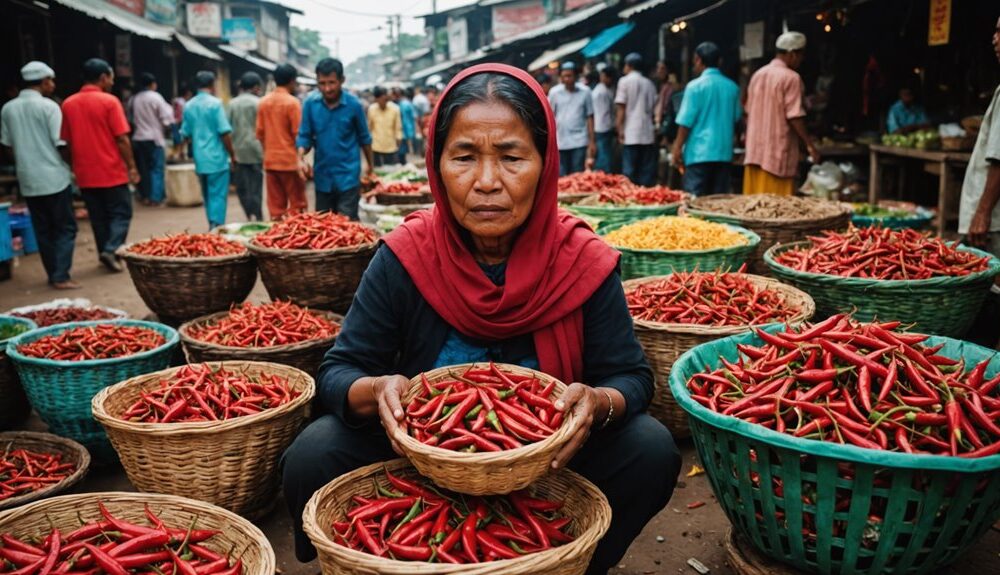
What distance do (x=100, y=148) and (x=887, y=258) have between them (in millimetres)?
7360

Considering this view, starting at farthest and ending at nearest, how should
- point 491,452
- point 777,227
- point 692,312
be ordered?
point 777,227 → point 692,312 → point 491,452

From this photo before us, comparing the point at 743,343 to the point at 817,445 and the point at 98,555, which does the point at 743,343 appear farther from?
the point at 98,555

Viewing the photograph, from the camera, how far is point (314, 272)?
15.7ft

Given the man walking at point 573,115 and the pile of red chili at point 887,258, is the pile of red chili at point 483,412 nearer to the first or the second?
the pile of red chili at point 887,258

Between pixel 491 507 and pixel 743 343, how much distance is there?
51.0 inches

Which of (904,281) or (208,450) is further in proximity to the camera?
(904,281)

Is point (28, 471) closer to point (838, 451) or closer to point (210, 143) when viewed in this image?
point (838, 451)

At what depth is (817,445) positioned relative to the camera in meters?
1.91

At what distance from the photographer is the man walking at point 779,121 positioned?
271 inches

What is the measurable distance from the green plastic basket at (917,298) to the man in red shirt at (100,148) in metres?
6.95

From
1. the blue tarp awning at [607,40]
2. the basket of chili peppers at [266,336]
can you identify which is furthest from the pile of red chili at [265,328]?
the blue tarp awning at [607,40]

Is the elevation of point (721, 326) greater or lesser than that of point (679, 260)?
lesser

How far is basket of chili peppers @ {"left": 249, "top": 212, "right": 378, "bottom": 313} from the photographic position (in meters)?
4.76

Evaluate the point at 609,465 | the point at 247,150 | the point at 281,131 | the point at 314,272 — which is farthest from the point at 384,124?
the point at 609,465
